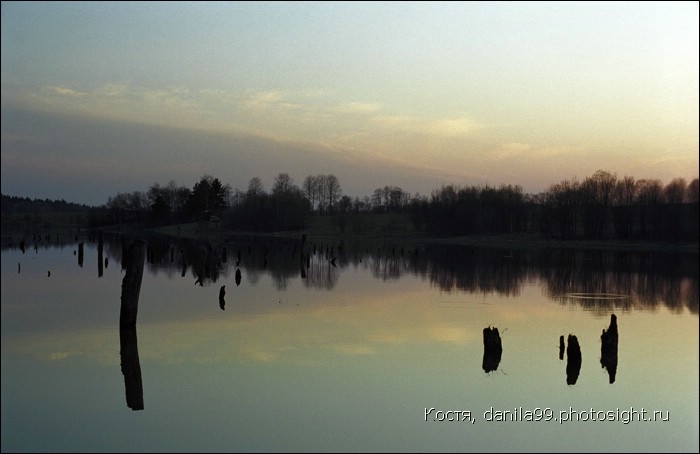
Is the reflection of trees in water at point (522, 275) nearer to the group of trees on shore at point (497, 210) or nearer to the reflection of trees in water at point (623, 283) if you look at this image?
the reflection of trees in water at point (623, 283)

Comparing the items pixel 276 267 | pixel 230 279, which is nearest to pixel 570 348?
pixel 230 279

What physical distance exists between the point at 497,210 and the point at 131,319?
99568 mm

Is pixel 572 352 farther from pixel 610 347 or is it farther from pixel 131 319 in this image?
pixel 131 319

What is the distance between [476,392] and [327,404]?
337cm

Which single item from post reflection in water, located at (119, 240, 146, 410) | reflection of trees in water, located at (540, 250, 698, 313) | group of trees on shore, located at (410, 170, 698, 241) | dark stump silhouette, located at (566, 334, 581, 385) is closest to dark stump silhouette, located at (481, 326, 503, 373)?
dark stump silhouette, located at (566, 334, 581, 385)

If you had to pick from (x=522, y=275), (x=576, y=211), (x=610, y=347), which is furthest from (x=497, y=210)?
(x=610, y=347)

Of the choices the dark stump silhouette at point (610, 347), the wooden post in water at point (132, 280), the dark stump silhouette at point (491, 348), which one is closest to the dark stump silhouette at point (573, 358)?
the dark stump silhouette at point (610, 347)

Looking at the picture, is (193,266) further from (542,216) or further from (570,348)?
(542,216)

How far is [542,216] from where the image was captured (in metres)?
105

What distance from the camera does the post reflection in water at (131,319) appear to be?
1513 cm

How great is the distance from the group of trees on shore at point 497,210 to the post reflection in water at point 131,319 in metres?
75.1

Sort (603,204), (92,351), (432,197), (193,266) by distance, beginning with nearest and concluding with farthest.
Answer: (92,351) → (193,266) → (603,204) → (432,197)

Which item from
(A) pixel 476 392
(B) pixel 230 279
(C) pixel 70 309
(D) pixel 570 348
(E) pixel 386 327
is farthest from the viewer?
(B) pixel 230 279

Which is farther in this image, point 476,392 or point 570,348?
point 570,348
